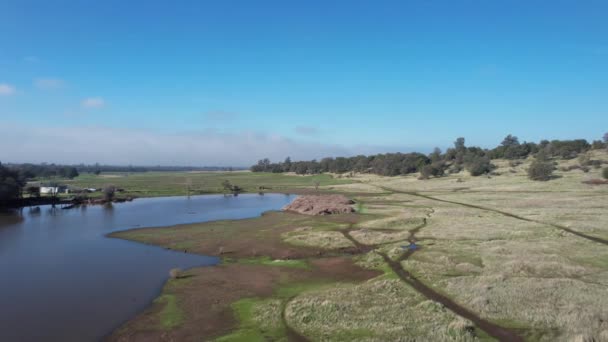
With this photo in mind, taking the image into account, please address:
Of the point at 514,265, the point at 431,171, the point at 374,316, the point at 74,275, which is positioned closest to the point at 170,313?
the point at 374,316

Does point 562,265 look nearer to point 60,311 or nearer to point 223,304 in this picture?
point 223,304

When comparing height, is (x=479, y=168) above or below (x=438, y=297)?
above

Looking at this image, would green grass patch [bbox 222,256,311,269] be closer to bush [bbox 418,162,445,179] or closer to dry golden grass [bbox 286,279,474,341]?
dry golden grass [bbox 286,279,474,341]

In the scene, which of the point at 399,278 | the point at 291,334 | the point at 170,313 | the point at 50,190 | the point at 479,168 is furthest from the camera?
the point at 479,168

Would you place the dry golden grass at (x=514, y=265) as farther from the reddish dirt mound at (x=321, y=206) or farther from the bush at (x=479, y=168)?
the bush at (x=479, y=168)

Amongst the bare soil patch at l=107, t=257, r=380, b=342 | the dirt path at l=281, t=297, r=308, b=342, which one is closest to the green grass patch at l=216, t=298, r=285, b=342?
the dirt path at l=281, t=297, r=308, b=342

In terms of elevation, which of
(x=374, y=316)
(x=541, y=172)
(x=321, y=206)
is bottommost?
(x=374, y=316)

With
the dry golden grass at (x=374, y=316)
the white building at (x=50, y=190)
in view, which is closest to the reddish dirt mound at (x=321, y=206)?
the dry golden grass at (x=374, y=316)

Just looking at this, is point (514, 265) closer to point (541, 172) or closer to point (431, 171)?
point (541, 172)
